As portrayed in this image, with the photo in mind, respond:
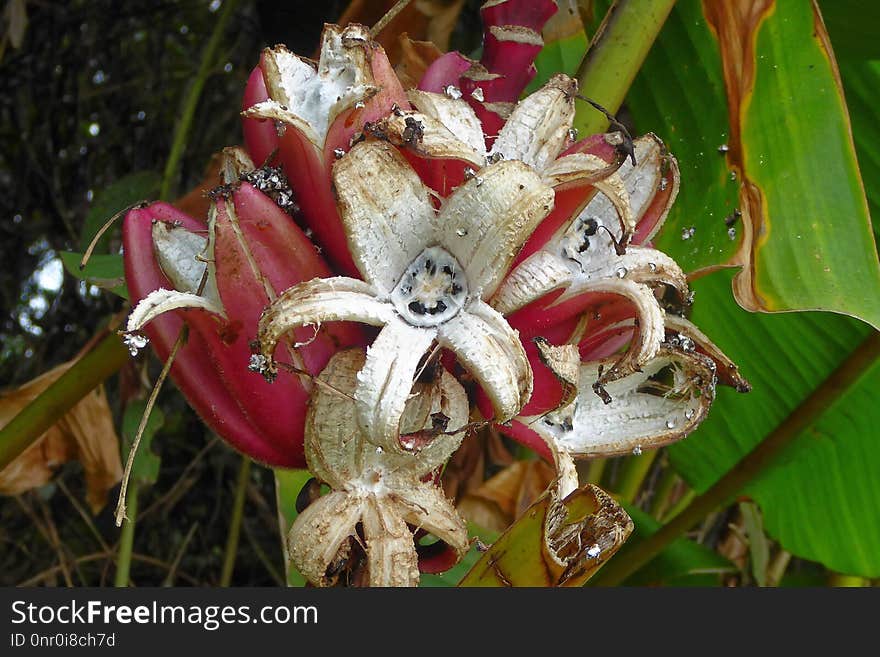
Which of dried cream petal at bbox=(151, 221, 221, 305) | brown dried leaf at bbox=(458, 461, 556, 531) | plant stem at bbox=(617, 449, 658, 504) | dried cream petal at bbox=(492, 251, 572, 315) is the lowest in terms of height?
brown dried leaf at bbox=(458, 461, 556, 531)

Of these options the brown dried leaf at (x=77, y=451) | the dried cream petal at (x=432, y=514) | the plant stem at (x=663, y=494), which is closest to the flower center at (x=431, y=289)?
the dried cream petal at (x=432, y=514)

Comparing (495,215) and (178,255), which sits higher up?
(495,215)

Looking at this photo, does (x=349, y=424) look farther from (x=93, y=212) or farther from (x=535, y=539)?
(x=93, y=212)

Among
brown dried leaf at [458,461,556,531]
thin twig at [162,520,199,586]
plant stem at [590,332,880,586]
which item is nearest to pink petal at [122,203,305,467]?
plant stem at [590,332,880,586]

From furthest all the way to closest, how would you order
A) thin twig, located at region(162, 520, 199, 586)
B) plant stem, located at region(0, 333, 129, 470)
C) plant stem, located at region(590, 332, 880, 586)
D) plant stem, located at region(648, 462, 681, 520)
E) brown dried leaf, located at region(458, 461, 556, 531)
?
thin twig, located at region(162, 520, 199, 586) → plant stem, located at region(648, 462, 681, 520) → brown dried leaf, located at region(458, 461, 556, 531) → plant stem, located at region(590, 332, 880, 586) → plant stem, located at region(0, 333, 129, 470)

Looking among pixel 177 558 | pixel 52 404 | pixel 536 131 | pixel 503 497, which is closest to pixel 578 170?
pixel 536 131

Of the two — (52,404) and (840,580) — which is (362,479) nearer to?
(52,404)

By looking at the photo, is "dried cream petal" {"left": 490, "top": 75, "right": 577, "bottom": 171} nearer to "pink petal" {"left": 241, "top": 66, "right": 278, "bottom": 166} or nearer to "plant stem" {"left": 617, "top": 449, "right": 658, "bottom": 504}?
"pink petal" {"left": 241, "top": 66, "right": 278, "bottom": 166}

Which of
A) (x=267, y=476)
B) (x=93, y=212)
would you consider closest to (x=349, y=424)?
(x=93, y=212)
